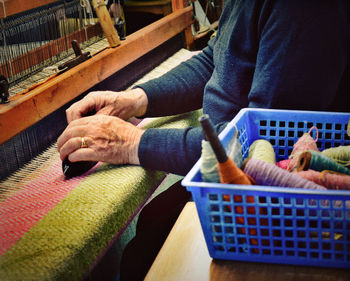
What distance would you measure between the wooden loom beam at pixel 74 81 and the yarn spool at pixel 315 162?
0.83 meters

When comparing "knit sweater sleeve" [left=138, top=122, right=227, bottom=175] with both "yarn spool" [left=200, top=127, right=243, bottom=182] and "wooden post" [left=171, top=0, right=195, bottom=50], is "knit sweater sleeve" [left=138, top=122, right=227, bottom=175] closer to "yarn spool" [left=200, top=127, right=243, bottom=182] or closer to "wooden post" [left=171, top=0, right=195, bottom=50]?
"yarn spool" [left=200, top=127, right=243, bottom=182]

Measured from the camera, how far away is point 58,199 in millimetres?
1118

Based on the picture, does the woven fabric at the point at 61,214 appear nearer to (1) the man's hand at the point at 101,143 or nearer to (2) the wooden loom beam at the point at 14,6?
(1) the man's hand at the point at 101,143

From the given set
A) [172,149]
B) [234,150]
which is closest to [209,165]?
[234,150]

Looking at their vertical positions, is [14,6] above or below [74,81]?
above

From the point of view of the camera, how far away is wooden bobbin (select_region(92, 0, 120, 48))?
→ 1649 millimetres

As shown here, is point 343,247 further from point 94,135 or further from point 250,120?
point 94,135

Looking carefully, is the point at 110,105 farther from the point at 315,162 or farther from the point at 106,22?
the point at 315,162

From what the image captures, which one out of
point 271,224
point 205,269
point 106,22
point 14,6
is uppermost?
point 14,6

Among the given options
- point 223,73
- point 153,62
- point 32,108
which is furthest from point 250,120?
point 153,62

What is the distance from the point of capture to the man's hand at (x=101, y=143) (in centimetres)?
124

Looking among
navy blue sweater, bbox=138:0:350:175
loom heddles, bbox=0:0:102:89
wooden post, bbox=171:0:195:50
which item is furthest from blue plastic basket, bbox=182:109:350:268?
wooden post, bbox=171:0:195:50

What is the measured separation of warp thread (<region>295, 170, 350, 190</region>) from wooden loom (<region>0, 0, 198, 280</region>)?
509mm

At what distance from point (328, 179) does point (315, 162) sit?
0.16 feet
